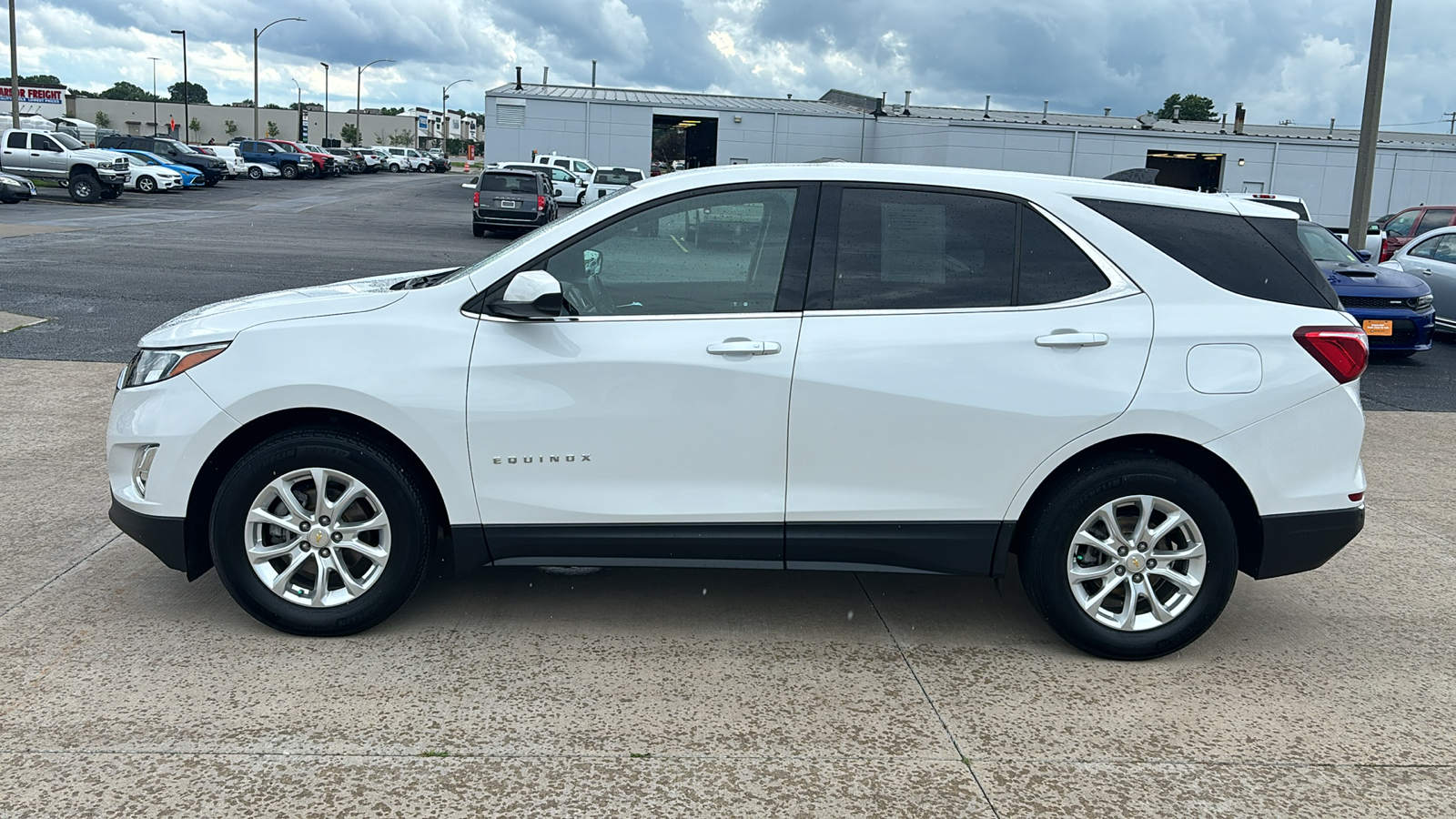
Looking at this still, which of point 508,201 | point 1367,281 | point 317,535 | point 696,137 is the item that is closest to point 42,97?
point 696,137

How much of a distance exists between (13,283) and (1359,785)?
15085 mm

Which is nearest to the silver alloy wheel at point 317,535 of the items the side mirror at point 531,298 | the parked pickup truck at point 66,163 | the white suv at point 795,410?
the white suv at point 795,410

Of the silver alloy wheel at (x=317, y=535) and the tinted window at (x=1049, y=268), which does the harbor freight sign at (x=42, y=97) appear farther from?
the tinted window at (x=1049, y=268)

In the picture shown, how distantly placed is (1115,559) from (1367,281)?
968 centimetres

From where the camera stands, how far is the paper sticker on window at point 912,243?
4156 millimetres

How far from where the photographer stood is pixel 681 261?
13.6 feet

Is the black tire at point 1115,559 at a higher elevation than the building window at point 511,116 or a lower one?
lower

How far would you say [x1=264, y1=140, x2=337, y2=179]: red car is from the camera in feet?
187

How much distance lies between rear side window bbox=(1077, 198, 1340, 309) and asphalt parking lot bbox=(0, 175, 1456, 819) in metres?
1.39

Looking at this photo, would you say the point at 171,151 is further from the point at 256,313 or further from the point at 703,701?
the point at 703,701

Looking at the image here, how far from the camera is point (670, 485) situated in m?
4.07

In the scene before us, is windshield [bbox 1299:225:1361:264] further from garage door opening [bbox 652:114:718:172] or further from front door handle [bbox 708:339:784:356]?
garage door opening [bbox 652:114:718:172]

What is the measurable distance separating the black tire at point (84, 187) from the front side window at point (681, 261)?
3355cm

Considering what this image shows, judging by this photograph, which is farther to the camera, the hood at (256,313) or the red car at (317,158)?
the red car at (317,158)
